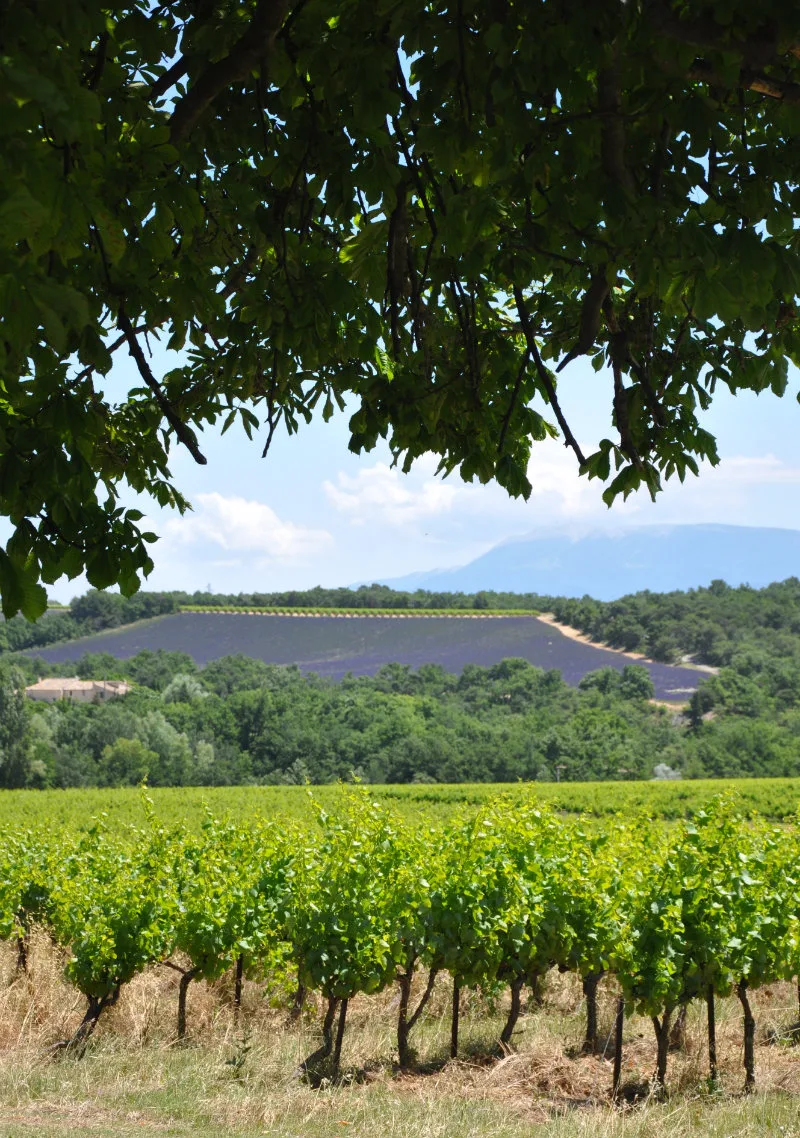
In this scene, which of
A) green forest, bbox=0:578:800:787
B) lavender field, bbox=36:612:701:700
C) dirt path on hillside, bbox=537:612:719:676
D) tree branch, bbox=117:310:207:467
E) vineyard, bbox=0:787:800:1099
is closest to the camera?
tree branch, bbox=117:310:207:467

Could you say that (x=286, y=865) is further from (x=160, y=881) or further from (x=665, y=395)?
(x=665, y=395)

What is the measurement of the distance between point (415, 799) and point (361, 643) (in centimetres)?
6100

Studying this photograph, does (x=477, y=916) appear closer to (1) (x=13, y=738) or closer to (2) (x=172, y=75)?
(2) (x=172, y=75)

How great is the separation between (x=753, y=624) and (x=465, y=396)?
80744 millimetres

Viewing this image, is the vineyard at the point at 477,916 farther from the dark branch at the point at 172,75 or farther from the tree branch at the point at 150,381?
the dark branch at the point at 172,75

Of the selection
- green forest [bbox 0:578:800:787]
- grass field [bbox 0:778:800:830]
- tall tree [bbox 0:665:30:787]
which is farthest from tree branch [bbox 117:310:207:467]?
tall tree [bbox 0:665:30:787]

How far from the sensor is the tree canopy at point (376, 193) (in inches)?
94.3

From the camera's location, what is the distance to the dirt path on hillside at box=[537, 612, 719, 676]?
76812mm

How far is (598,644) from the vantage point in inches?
3361

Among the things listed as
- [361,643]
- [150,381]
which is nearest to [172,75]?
[150,381]

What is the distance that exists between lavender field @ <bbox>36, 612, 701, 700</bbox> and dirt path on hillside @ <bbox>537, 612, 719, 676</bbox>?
69cm

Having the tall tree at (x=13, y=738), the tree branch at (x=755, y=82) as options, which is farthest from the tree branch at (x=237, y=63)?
the tall tree at (x=13, y=738)

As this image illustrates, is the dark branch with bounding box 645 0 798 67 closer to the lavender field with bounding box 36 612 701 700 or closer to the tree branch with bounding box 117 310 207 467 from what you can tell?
the tree branch with bounding box 117 310 207 467

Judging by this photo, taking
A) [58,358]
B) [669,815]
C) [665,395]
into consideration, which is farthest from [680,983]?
[669,815]
